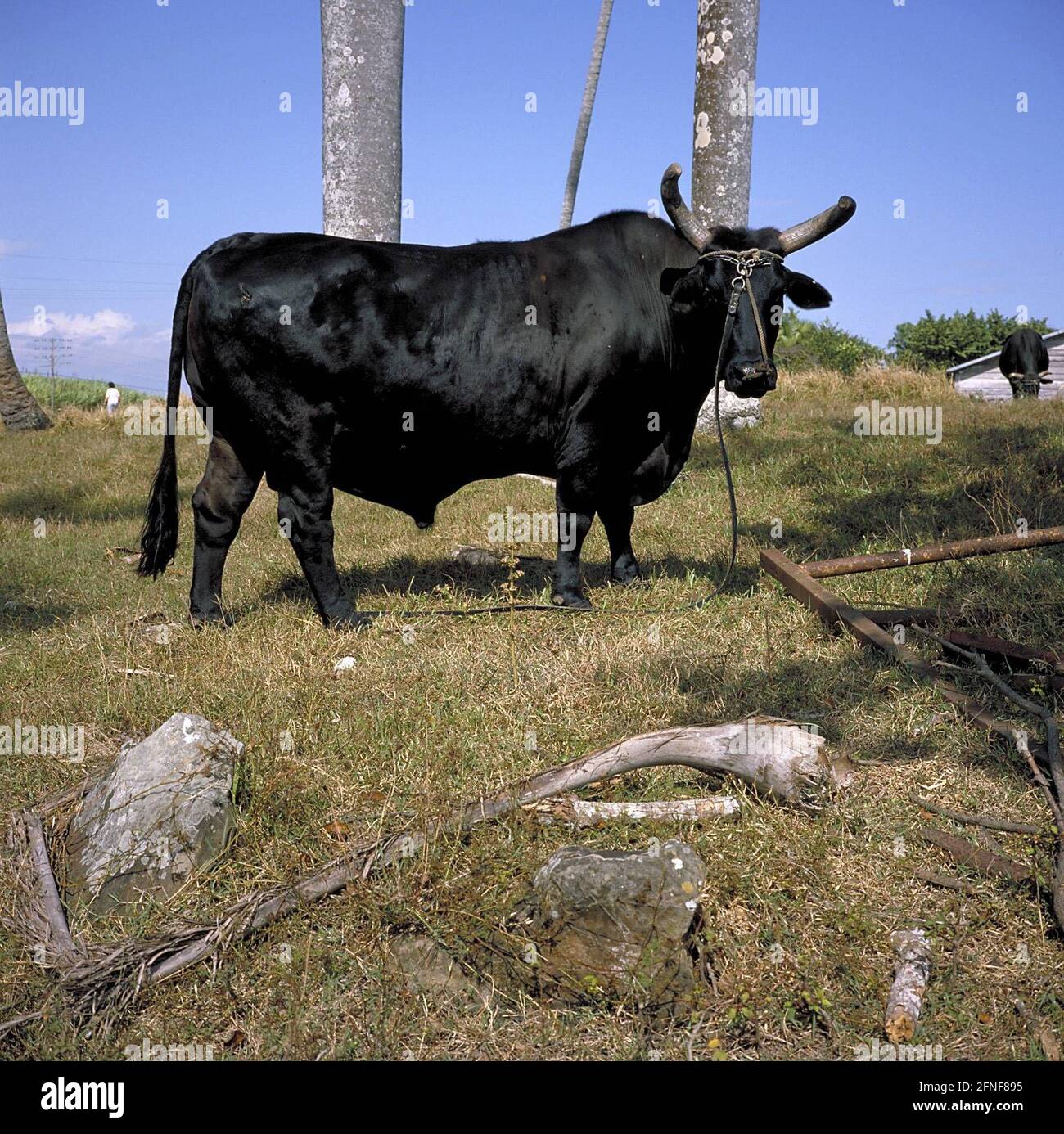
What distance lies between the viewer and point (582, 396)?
5852mm

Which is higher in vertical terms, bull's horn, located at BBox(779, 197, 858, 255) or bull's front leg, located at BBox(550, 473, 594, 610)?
bull's horn, located at BBox(779, 197, 858, 255)

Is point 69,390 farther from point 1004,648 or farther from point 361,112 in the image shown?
point 1004,648

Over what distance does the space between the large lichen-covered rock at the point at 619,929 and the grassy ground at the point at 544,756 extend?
10 centimetres

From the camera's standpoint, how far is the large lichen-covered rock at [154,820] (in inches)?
132

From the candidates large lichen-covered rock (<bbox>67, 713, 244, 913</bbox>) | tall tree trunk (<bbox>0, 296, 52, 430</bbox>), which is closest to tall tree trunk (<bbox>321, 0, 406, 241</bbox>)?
large lichen-covered rock (<bbox>67, 713, 244, 913</bbox>)

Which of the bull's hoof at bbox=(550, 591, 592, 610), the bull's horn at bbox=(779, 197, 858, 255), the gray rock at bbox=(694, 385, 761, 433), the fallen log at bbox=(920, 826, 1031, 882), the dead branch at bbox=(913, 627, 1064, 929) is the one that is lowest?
the gray rock at bbox=(694, 385, 761, 433)

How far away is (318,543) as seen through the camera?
5648 mm

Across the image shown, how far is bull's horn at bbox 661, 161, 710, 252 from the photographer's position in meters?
5.80

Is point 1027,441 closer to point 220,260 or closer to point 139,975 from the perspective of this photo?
point 220,260

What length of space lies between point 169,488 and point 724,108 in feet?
24.6

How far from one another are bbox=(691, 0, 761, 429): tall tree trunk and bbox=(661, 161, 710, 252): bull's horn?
4760 mm

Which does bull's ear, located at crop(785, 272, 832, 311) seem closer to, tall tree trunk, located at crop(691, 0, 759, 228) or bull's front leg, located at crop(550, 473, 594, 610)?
bull's front leg, located at crop(550, 473, 594, 610)

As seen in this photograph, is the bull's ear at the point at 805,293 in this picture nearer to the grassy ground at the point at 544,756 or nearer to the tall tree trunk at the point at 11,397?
the grassy ground at the point at 544,756
